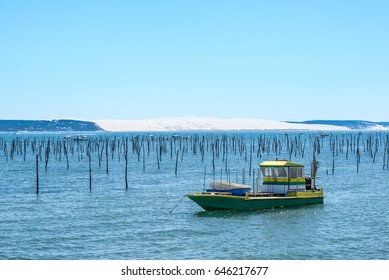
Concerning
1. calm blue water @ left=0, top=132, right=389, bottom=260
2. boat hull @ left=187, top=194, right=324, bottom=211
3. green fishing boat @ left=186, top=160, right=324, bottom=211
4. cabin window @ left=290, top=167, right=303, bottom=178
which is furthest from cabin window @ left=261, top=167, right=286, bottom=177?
calm blue water @ left=0, top=132, right=389, bottom=260

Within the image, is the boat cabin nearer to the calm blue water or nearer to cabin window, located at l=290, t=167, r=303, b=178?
cabin window, located at l=290, t=167, r=303, b=178

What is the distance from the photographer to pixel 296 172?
4569 cm

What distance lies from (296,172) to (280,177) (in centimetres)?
122

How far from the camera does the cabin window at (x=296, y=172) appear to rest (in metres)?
45.5

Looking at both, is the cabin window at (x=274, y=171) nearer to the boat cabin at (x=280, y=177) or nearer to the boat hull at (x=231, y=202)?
the boat cabin at (x=280, y=177)

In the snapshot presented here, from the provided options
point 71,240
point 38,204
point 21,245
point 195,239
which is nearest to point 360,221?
point 195,239

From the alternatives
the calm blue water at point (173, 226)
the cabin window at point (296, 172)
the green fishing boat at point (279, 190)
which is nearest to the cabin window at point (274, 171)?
the green fishing boat at point (279, 190)

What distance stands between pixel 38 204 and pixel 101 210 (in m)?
6.25

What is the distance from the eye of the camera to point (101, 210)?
44.2 m

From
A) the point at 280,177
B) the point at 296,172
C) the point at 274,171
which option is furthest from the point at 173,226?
the point at 296,172

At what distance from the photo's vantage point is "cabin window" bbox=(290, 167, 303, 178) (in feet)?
149

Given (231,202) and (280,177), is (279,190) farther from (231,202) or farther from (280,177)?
(231,202)
